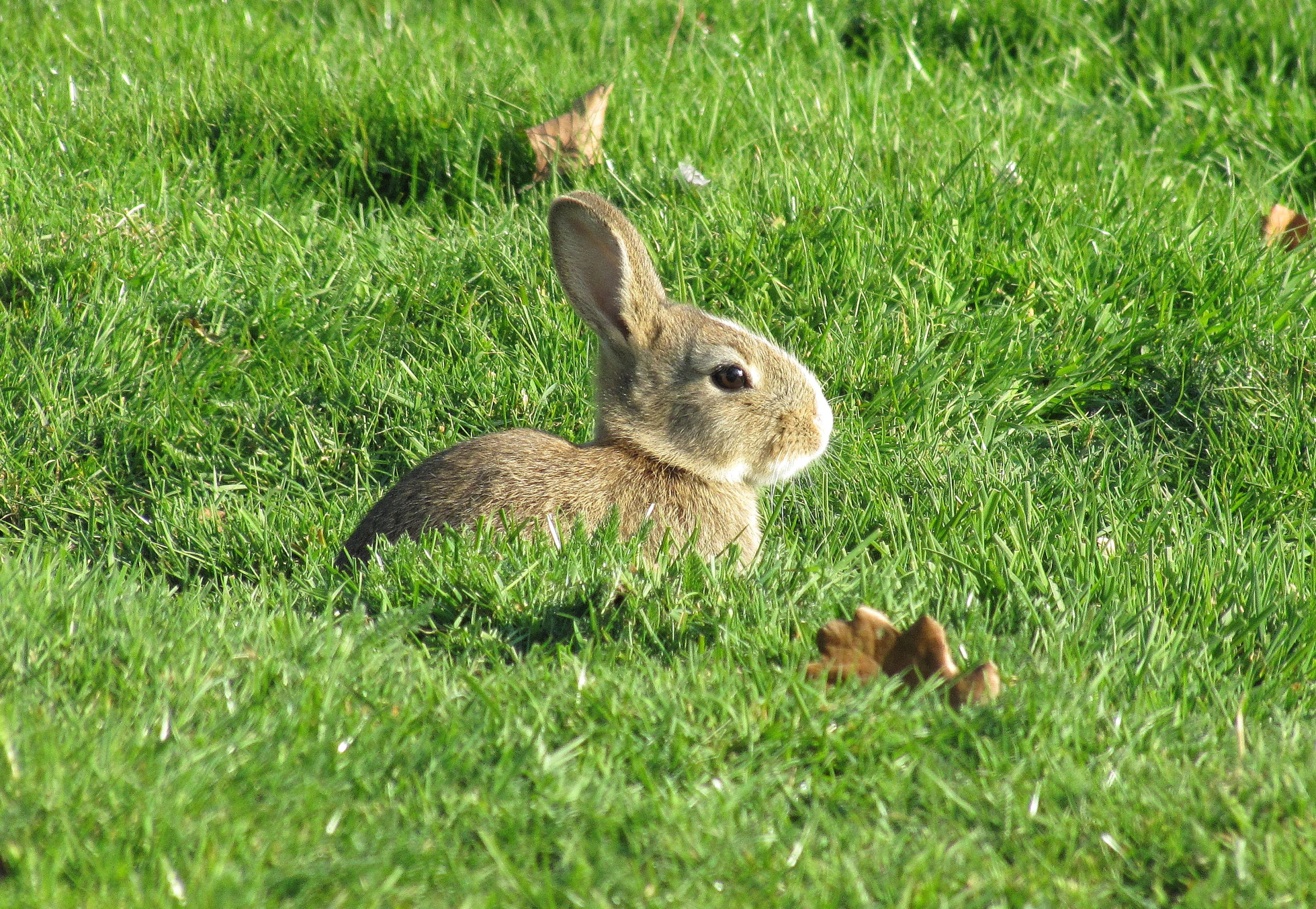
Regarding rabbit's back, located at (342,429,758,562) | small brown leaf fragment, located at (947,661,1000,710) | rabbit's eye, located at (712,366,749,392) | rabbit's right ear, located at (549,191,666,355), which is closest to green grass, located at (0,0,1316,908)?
small brown leaf fragment, located at (947,661,1000,710)

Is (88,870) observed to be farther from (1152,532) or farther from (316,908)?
(1152,532)

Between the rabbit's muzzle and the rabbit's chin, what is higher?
the rabbit's muzzle

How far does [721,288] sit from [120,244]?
230 centimetres

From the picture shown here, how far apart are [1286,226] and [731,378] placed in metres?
2.65

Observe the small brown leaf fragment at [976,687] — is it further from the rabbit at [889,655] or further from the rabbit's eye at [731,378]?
the rabbit's eye at [731,378]

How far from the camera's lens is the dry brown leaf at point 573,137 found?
18.1 ft

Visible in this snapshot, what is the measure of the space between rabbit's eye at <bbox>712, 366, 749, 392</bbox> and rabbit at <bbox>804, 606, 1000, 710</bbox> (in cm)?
140

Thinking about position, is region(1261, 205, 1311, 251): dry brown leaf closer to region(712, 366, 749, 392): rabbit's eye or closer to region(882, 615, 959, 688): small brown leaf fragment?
region(712, 366, 749, 392): rabbit's eye

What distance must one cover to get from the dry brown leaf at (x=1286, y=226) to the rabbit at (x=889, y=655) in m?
3.14

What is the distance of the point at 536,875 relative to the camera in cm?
239

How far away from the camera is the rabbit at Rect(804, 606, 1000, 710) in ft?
9.66

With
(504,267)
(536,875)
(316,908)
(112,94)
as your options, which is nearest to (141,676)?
(316,908)

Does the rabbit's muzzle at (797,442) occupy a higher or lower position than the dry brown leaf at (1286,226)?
lower

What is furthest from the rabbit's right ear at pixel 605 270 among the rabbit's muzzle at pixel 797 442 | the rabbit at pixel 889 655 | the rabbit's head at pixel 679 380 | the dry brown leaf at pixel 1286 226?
the dry brown leaf at pixel 1286 226
